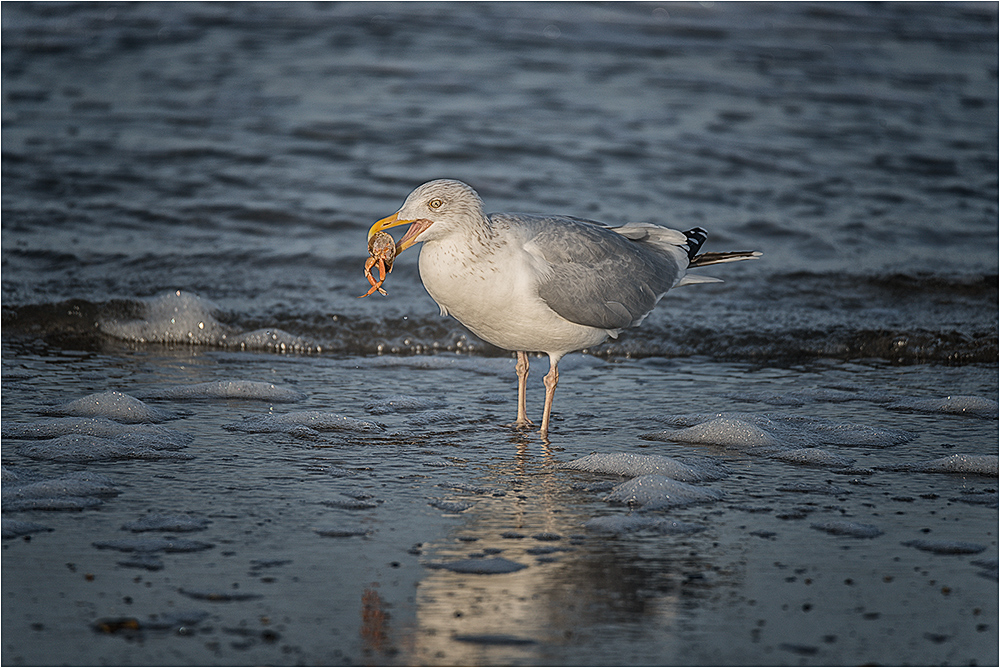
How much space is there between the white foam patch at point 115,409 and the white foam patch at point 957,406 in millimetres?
4212

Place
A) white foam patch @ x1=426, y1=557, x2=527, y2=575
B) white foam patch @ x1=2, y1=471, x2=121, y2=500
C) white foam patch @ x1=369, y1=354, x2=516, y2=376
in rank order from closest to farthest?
white foam patch @ x1=426, y1=557, x2=527, y2=575
white foam patch @ x1=2, y1=471, x2=121, y2=500
white foam patch @ x1=369, y1=354, x2=516, y2=376

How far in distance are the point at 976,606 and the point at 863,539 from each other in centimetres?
63

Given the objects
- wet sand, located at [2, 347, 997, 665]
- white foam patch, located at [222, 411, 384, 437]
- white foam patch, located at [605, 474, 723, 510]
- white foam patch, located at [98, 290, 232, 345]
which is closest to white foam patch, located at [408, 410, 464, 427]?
wet sand, located at [2, 347, 997, 665]

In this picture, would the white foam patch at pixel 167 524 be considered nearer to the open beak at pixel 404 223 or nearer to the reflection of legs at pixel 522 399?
the open beak at pixel 404 223

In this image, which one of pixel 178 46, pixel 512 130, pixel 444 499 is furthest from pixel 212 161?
pixel 444 499

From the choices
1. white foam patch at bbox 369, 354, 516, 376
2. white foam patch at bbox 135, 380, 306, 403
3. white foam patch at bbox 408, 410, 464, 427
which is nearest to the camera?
white foam patch at bbox 408, 410, 464, 427

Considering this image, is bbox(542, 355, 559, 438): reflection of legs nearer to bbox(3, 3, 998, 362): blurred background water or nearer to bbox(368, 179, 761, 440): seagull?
bbox(368, 179, 761, 440): seagull

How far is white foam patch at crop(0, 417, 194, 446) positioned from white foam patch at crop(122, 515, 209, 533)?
111 cm

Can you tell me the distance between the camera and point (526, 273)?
18.4 ft

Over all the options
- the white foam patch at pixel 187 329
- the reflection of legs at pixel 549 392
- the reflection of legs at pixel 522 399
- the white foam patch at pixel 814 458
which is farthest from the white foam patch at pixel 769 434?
the white foam patch at pixel 187 329

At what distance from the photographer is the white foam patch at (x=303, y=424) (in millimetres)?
5613

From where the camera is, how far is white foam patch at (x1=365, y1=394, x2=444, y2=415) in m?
6.14

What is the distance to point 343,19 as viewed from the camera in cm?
1902

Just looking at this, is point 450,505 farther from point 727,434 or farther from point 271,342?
point 271,342
